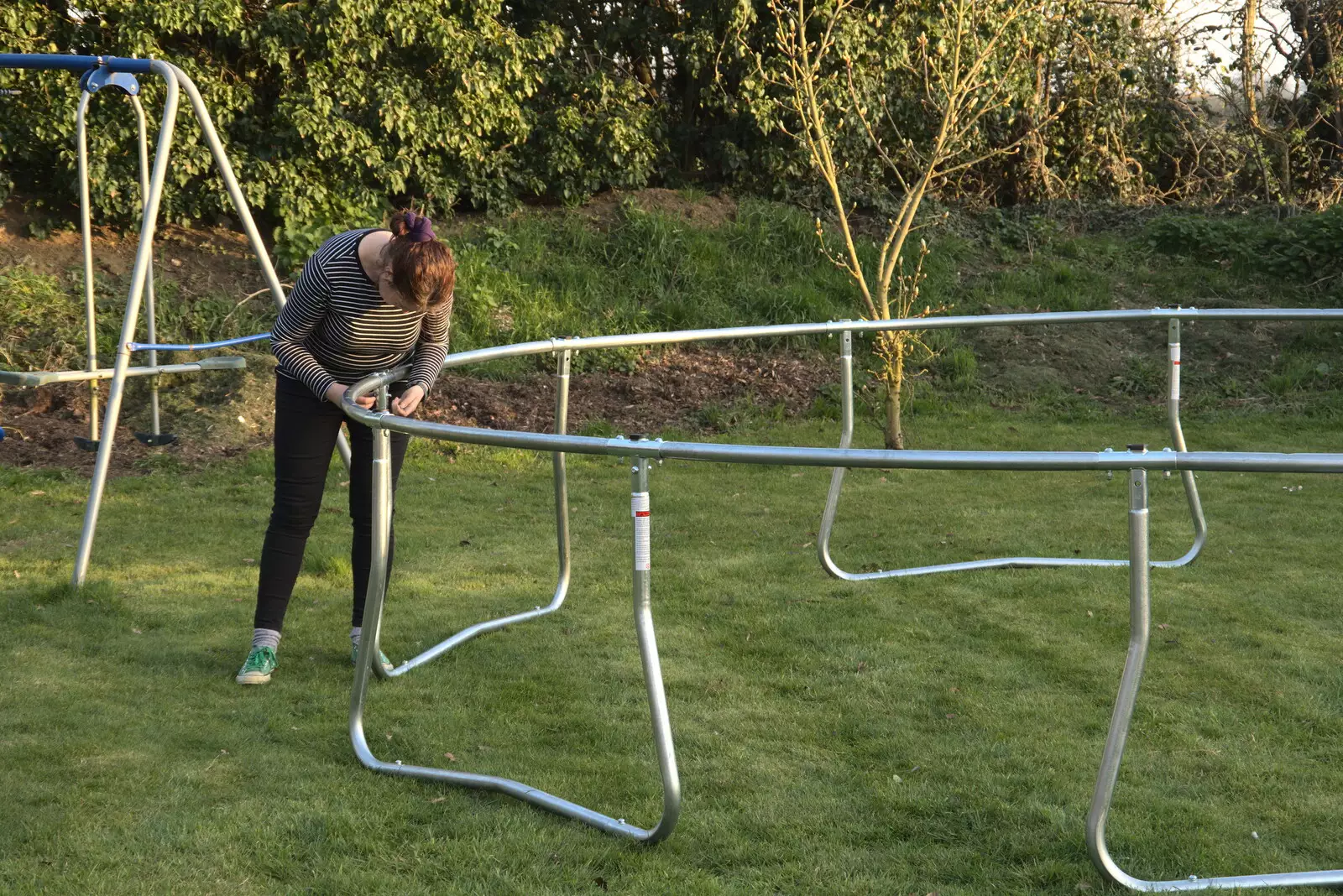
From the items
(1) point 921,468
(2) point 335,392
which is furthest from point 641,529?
(2) point 335,392

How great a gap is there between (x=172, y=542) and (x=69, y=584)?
93 cm

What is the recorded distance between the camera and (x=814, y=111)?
8.03m

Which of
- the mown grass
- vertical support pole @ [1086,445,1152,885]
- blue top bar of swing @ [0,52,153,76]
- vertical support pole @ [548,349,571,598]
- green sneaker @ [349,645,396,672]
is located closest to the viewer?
vertical support pole @ [1086,445,1152,885]

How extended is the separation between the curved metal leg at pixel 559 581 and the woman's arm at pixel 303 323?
951 millimetres

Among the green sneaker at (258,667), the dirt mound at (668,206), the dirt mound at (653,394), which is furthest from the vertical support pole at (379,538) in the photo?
the dirt mound at (668,206)

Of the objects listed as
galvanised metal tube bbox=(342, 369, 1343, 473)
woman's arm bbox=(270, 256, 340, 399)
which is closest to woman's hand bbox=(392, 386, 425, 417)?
woman's arm bbox=(270, 256, 340, 399)

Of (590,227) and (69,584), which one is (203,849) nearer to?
(69,584)

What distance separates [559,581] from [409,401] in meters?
1.44

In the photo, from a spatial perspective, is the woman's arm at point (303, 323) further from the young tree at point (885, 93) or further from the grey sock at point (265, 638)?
the young tree at point (885, 93)

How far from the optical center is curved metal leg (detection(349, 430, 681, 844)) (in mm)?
2992

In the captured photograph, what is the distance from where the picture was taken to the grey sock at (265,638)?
14.2ft

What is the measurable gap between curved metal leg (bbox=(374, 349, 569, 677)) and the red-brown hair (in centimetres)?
87

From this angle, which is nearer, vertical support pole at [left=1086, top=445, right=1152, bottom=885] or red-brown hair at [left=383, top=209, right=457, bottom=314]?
vertical support pole at [left=1086, top=445, right=1152, bottom=885]

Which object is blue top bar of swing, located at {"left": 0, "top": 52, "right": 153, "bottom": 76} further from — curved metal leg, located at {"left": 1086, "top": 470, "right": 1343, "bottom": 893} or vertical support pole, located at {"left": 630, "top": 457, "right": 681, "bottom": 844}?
curved metal leg, located at {"left": 1086, "top": 470, "right": 1343, "bottom": 893}
